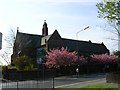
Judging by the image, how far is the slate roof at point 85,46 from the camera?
83500 millimetres

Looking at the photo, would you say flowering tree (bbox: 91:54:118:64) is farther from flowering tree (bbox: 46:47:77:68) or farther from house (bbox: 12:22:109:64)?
flowering tree (bbox: 46:47:77:68)

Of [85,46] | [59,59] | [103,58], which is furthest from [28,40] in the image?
[103,58]

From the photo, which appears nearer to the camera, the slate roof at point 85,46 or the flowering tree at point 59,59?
the flowering tree at point 59,59

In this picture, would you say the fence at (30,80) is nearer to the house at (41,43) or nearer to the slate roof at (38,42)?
the house at (41,43)

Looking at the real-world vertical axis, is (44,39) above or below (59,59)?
above

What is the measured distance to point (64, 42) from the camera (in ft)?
270

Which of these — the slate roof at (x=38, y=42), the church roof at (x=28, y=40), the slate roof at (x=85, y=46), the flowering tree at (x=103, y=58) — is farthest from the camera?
the slate roof at (x=85, y=46)

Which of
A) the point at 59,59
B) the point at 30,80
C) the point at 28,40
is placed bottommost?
the point at 30,80

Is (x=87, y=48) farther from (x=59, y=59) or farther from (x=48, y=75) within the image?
(x=48, y=75)

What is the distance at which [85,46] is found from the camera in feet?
296

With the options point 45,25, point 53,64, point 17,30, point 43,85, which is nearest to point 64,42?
point 45,25

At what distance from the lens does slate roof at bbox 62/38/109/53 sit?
83.5 m

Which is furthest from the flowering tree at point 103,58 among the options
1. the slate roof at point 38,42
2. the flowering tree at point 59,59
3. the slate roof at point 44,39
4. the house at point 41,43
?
the flowering tree at point 59,59

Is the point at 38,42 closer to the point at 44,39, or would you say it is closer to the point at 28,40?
the point at 44,39
